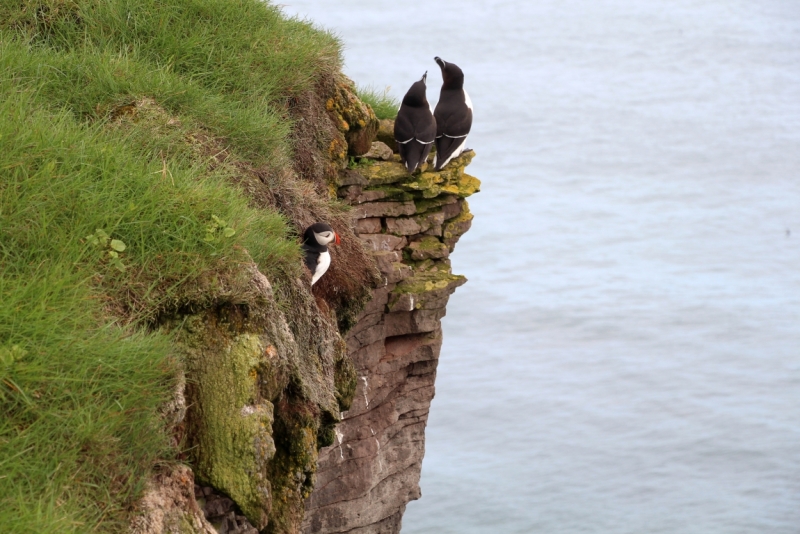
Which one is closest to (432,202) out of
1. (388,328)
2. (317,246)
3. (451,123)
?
(451,123)

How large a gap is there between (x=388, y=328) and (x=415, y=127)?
6.08 ft

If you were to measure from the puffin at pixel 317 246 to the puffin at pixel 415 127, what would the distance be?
2795 millimetres

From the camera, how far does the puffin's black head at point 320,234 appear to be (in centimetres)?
556

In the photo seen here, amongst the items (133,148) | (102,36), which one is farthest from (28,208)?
(102,36)

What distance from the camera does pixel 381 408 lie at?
30.6 ft

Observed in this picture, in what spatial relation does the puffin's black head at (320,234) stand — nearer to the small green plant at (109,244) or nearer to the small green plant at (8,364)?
the small green plant at (109,244)

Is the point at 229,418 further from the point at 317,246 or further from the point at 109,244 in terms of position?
the point at 317,246

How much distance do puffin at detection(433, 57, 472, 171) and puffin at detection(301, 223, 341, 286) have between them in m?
3.31

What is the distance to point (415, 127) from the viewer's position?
8.22m

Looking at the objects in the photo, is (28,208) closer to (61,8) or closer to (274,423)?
(274,423)

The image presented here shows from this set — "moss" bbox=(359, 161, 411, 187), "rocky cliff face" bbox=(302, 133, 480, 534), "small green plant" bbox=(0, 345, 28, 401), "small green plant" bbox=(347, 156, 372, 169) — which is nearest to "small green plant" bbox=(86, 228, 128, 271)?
"small green plant" bbox=(0, 345, 28, 401)

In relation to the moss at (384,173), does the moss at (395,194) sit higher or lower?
lower

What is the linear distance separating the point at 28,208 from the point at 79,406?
1.09 m

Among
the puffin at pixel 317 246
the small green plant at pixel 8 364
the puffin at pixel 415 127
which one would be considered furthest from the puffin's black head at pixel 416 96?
the small green plant at pixel 8 364
